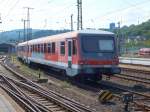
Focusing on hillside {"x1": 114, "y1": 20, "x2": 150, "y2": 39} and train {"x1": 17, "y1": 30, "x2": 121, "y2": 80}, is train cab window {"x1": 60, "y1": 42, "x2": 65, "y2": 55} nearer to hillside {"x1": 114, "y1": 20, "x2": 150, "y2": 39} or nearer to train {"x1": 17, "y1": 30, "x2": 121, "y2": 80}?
train {"x1": 17, "y1": 30, "x2": 121, "y2": 80}

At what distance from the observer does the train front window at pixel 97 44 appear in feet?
70.4

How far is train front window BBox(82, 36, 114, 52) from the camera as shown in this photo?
2147 centimetres

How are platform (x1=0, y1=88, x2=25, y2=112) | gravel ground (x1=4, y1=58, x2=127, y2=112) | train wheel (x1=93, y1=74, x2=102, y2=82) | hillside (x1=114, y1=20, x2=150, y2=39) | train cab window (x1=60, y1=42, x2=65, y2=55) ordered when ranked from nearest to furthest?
1. gravel ground (x1=4, y1=58, x2=127, y2=112)
2. platform (x1=0, y1=88, x2=25, y2=112)
3. train wheel (x1=93, y1=74, x2=102, y2=82)
4. train cab window (x1=60, y1=42, x2=65, y2=55)
5. hillside (x1=114, y1=20, x2=150, y2=39)

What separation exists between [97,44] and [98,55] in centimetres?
59

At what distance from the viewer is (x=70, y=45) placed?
22703mm

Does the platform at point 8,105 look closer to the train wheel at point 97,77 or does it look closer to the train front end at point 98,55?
the train front end at point 98,55

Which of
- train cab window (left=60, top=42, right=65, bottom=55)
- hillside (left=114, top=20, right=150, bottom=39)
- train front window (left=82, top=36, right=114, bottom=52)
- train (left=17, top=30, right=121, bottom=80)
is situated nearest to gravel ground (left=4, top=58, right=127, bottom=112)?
train (left=17, top=30, right=121, bottom=80)

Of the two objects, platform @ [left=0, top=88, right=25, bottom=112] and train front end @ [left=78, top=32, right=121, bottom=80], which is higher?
train front end @ [left=78, top=32, right=121, bottom=80]

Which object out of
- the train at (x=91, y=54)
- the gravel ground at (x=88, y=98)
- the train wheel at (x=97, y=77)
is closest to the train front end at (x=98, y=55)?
the train at (x=91, y=54)

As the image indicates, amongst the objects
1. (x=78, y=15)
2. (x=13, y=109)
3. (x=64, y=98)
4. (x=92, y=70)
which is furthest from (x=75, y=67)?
(x=78, y=15)

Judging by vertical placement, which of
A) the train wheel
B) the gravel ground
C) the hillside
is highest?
the hillside

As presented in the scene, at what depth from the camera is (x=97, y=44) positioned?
21.6 metres

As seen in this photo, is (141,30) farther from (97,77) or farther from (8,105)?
(8,105)

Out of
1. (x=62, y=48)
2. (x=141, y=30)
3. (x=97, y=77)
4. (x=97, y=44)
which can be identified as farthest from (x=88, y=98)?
(x=141, y=30)
